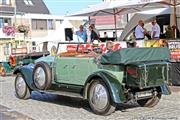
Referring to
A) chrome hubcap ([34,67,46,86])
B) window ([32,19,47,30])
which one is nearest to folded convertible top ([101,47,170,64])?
chrome hubcap ([34,67,46,86])

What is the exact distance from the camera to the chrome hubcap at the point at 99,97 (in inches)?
363

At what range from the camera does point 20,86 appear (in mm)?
12188

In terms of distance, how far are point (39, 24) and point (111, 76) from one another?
5204 cm

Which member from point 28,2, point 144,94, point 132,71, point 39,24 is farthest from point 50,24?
point 132,71

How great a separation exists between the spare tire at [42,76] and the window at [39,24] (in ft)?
162

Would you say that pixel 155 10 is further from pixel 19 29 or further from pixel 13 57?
pixel 19 29

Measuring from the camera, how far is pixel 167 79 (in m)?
9.42

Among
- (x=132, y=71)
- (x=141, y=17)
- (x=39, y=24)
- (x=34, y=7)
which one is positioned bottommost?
(x=132, y=71)

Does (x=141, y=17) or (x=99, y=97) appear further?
(x=141, y=17)

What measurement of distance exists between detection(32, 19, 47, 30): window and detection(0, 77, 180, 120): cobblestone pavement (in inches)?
1895

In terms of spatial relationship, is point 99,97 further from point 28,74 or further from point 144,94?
point 28,74

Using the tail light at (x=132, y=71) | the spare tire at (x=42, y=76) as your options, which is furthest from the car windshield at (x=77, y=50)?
the tail light at (x=132, y=71)

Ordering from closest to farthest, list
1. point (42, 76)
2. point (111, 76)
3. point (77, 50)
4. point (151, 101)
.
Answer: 1. point (111, 76)
2. point (151, 101)
3. point (42, 76)
4. point (77, 50)

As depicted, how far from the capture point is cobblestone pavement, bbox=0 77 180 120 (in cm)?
909
